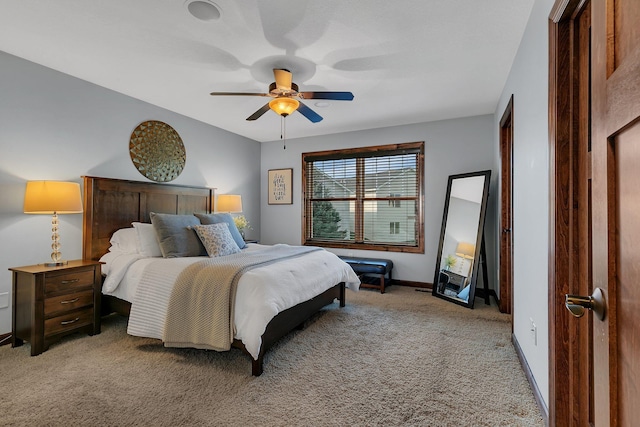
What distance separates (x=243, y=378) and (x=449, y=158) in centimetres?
386

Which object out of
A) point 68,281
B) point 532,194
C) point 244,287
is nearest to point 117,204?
point 68,281

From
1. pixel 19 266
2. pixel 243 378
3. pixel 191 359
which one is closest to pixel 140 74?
pixel 19 266

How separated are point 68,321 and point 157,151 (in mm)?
2145

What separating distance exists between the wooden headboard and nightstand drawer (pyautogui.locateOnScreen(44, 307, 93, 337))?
67 centimetres

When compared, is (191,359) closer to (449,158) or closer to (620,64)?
(620,64)

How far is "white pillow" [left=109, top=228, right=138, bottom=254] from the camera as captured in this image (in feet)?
11.0

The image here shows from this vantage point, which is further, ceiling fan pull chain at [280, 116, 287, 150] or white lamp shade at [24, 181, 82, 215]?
ceiling fan pull chain at [280, 116, 287, 150]

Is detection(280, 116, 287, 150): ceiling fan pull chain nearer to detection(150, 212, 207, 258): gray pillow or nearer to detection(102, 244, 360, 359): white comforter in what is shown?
detection(150, 212, 207, 258): gray pillow

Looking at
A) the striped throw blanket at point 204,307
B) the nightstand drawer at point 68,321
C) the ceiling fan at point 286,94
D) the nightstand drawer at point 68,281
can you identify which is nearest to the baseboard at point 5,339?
the nightstand drawer at point 68,321

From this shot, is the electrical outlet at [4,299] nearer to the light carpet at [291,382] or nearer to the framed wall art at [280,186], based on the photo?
the light carpet at [291,382]

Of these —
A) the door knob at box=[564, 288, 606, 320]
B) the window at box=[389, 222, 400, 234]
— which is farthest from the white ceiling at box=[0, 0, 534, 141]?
the door knob at box=[564, 288, 606, 320]

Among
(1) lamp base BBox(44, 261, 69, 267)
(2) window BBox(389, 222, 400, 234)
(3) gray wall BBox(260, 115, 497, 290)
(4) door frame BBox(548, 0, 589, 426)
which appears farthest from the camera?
(2) window BBox(389, 222, 400, 234)

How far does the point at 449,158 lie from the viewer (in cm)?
461

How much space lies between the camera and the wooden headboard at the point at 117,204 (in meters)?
3.32
